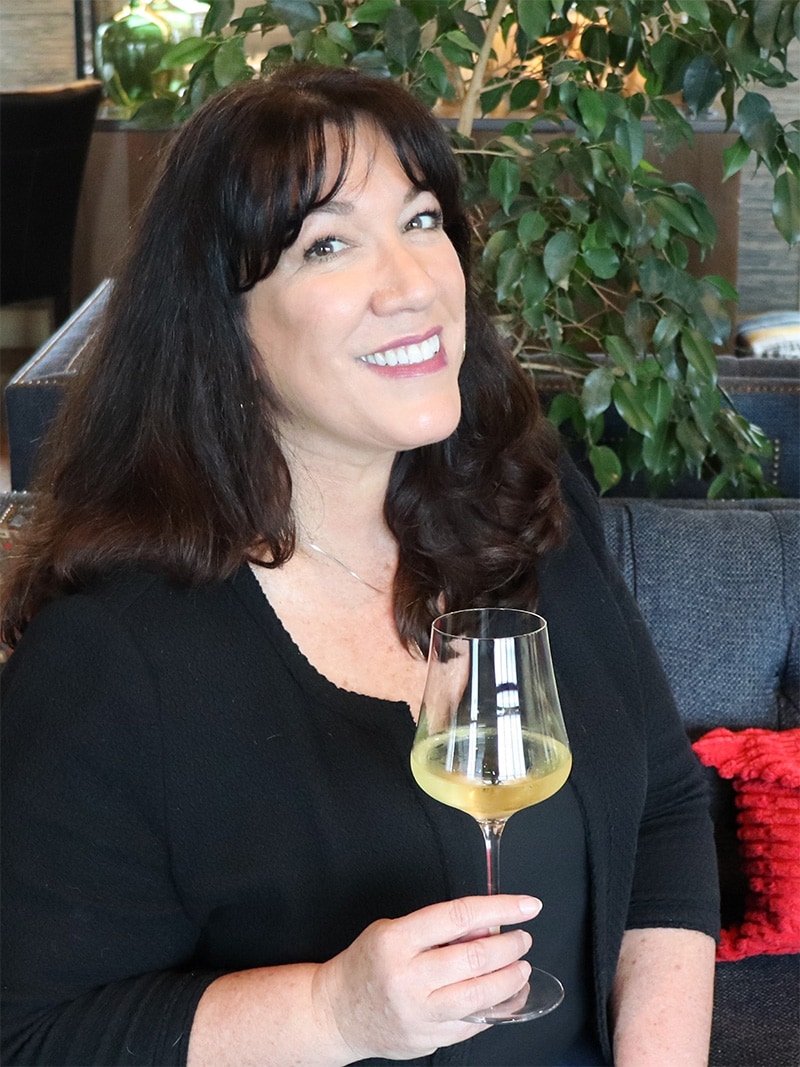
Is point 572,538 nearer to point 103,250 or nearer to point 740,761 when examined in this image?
point 740,761


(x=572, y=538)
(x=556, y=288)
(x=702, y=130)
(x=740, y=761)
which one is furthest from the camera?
(x=702, y=130)

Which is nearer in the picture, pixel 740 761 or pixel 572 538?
pixel 572 538

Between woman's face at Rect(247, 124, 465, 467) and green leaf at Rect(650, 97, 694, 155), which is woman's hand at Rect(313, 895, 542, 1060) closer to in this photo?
woman's face at Rect(247, 124, 465, 467)

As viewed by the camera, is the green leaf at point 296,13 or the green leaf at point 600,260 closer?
the green leaf at point 296,13

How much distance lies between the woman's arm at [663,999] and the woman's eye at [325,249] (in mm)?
725

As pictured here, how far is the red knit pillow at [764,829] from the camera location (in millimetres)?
1568

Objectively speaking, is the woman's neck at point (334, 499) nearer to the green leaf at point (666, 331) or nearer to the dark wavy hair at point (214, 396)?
the dark wavy hair at point (214, 396)

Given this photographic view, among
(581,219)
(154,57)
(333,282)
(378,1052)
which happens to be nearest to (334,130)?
(333,282)

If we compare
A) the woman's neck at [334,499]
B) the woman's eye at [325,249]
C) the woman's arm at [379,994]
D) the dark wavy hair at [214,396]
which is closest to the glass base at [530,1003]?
the woman's arm at [379,994]

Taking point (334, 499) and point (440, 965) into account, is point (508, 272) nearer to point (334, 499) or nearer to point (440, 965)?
point (334, 499)

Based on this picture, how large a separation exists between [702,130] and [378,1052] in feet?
9.61

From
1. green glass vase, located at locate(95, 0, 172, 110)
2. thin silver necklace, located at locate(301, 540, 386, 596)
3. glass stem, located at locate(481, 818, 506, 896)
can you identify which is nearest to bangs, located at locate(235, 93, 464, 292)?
thin silver necklace, located at locate(301, 540, 386, 596)

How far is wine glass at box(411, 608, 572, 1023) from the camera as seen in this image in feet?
3.03

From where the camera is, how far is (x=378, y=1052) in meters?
1.02
